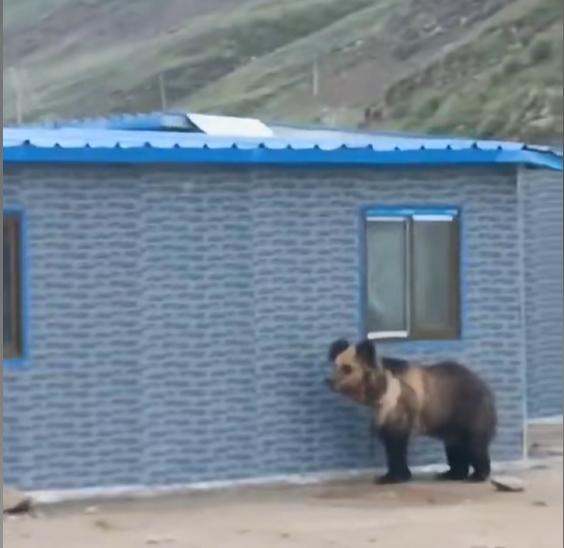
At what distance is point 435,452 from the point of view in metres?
11.3

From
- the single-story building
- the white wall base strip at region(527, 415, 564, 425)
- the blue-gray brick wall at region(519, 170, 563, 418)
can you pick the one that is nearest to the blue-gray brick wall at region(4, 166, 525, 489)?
the single-story building

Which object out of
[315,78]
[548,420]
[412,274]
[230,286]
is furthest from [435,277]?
[548,420]

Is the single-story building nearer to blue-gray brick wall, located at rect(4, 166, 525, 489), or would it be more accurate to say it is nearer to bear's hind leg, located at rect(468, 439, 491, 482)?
blue-gray brick wall, located at rect(4, 166, 525, 489)

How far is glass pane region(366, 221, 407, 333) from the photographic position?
11141 millimetres

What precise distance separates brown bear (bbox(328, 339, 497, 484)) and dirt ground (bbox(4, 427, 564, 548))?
0.19 m

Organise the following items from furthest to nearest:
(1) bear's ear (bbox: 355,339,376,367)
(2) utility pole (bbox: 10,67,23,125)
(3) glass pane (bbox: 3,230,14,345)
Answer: (1) bear's ear (bbox: 355,339,376,367) → (3) glass pane (bbox: 3,230,14,345) → (2) utility pole (bbox: 10,67,23,125)

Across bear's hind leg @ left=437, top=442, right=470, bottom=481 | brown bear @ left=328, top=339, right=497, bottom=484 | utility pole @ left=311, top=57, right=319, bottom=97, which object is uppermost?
utility pole @ left=311, top=57, right=319, bottom=97

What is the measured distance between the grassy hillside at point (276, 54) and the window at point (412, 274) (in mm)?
766

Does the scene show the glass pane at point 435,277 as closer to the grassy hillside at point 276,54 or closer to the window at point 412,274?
the window at point 412,274

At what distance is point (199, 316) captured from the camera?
10672 millimetres

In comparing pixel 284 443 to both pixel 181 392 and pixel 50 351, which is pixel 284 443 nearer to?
pixel 181 392

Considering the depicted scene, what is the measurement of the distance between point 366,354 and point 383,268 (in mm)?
660

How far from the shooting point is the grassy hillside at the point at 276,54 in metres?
7.43

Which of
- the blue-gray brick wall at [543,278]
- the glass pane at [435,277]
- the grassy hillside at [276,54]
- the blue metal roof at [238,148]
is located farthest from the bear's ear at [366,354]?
the blue-gray brick wall at [543,278]
